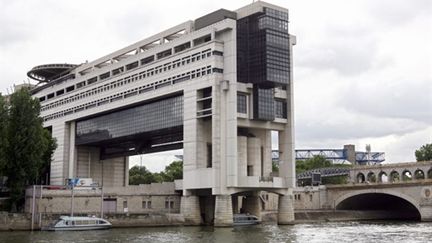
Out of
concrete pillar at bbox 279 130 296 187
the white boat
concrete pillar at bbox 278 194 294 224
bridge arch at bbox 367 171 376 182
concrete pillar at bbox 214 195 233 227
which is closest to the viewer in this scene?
the white boat

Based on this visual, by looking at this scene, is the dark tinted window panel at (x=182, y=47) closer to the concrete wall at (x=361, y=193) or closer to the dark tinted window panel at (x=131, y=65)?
the dark tinted window panel at (x=131, y=65)

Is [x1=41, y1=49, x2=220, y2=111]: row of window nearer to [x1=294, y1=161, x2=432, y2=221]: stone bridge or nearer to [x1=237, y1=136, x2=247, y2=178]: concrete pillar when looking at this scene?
[x1=237, y1=136, x2=247, y2=178]: concrete pillar

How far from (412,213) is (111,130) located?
74794mm

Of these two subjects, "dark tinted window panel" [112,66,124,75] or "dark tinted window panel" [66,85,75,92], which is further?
"dark tinted window panel" [66,85,75,92]

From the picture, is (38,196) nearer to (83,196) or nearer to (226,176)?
(83,196)

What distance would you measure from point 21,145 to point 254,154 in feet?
131

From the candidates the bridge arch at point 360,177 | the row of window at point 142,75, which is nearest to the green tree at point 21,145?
the row of window at point 142,75

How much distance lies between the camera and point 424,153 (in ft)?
580

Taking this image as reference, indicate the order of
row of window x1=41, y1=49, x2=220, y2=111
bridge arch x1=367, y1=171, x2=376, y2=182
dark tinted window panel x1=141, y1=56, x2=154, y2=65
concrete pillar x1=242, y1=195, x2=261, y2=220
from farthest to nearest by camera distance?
bridge arch x1=367, y1=171, x2=376, y2=182 < dark tinted window panel x1=141, y1=56, x2=154, y2=65 < concrete pillar x1=242, y1=195, x2=261, y2=220 < row of window x1=41, y1=49, x2=220, y2=111

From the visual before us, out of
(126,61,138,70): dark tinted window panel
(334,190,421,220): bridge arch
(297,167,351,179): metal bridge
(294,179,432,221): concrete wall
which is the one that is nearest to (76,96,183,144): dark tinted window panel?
(126,61,138,70): dark tinted window panel

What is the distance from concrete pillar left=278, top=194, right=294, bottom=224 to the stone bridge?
32.3 meters

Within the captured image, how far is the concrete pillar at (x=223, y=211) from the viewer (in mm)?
98125

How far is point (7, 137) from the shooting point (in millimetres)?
95125

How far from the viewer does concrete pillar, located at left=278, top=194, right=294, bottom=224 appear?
106 metres
